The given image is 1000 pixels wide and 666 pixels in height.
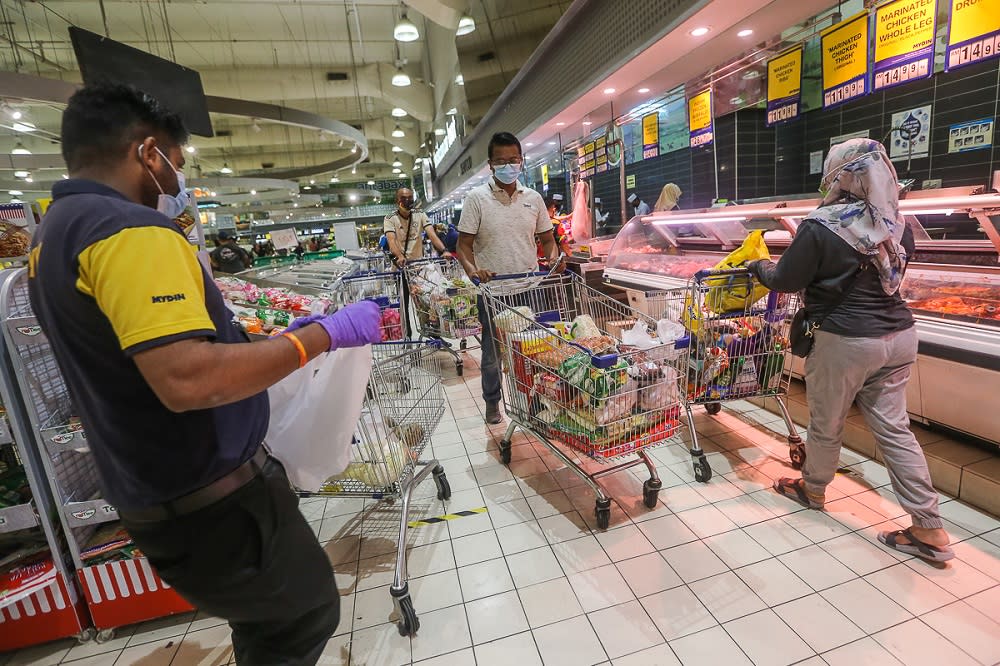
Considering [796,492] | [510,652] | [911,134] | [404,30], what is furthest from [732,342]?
[404,30]

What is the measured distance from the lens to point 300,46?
12.6m

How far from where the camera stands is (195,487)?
1.14 metres

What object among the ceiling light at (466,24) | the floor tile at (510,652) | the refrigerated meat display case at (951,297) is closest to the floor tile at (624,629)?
the floor tile at (510,652)

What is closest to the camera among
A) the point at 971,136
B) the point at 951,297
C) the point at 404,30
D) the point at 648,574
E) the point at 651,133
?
the point at 648,574

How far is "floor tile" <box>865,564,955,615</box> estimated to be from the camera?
6.50 feet

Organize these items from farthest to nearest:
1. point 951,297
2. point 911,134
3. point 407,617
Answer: point 911,134 → point 951,297 → point 407,617

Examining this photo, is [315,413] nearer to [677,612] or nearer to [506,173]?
[677,612]

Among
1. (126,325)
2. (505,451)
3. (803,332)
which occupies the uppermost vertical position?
(126,325)

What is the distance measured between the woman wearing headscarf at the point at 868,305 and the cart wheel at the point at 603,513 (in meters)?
1.23

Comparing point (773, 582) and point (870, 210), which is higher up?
point (870, 210)

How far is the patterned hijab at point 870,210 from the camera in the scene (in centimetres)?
210

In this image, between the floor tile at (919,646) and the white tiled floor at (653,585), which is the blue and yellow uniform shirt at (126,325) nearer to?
the white tiled floor at (653,585)

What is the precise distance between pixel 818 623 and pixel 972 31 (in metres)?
4.25

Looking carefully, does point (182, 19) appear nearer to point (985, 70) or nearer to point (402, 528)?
point (402, 528)
